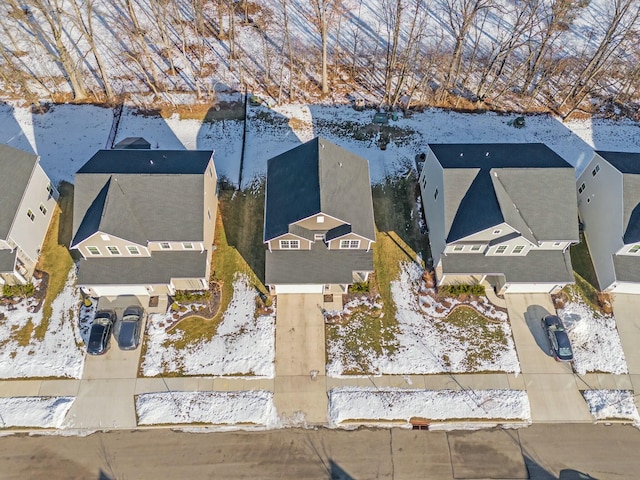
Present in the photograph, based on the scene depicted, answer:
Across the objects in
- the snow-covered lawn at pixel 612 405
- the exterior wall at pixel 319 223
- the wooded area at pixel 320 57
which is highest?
the wooded area at pixel 320 57

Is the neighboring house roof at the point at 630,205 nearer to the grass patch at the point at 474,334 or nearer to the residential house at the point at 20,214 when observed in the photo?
the grass patch at the point at 474,334

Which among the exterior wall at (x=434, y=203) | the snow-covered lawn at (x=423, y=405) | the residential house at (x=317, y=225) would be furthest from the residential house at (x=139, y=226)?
the exterior wall at (x=434, y=203)

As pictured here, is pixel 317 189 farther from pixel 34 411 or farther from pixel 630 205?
pixel 34 411

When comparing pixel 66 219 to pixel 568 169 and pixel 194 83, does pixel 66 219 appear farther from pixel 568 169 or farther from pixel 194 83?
pixel 568 169

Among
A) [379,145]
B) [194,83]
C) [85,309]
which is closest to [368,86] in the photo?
[379,145]

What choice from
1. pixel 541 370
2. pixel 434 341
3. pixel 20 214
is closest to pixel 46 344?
pixel 20 214

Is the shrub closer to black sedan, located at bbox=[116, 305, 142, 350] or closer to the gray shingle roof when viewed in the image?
black sedan, located at bbox=[116, 305, 142, 350]

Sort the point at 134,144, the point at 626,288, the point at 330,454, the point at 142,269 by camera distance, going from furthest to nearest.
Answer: the point at 134,144 → the point at 626,288 → the point at 142,269 → the point at 330,454

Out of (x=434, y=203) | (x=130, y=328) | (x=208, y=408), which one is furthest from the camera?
(x=434, y=203)
